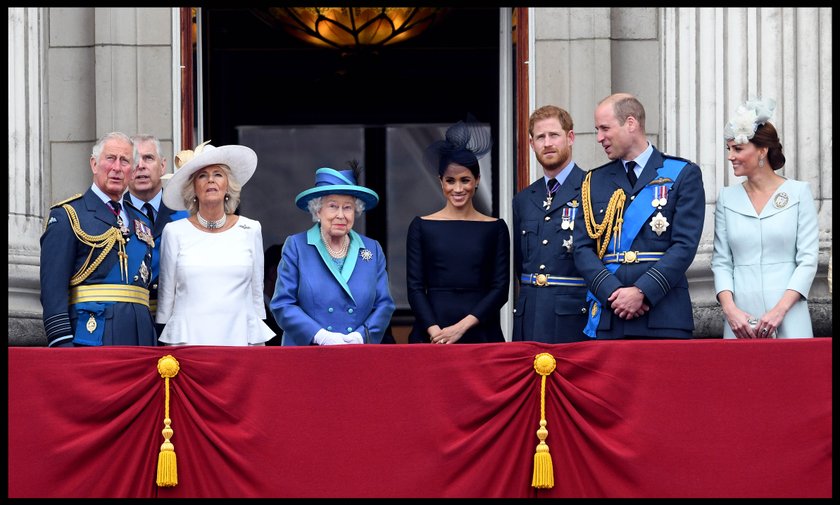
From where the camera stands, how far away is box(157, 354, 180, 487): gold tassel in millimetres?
6461

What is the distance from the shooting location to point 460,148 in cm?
780

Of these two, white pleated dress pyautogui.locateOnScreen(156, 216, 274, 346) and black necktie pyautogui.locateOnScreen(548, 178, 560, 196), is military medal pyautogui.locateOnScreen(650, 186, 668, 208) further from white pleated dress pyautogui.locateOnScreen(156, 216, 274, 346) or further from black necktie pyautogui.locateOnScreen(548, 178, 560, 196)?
white pleated dress pyautogui.locateOnScreen(156, 216, 274, 346)

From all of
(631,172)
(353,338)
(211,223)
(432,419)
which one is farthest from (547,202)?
(211,223)

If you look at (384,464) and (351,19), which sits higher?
(351,19)

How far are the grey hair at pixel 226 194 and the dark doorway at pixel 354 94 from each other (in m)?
5.88

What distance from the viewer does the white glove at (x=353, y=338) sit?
729cm

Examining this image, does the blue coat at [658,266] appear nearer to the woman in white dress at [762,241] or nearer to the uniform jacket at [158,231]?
the woman in white dress at [762,241]

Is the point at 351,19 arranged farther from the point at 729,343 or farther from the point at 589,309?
the point at 729,343

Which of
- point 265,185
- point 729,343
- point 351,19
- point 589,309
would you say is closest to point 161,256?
point 589,309

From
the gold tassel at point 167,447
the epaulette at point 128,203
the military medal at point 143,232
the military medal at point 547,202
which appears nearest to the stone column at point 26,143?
the epaulette at point 128,203

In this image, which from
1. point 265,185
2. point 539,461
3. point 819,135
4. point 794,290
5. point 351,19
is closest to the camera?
point 539,461

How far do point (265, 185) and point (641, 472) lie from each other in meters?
7.55
